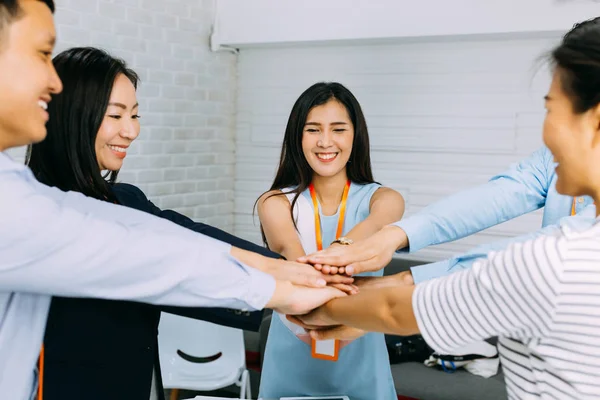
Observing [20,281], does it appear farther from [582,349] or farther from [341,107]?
[341,107]

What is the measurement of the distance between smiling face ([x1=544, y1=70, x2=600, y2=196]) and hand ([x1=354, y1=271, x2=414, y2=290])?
2.97 ft

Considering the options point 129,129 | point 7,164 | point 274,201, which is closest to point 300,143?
point 274,201

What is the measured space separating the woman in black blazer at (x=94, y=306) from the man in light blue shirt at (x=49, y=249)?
0.28 feet

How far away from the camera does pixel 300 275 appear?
1.90 m

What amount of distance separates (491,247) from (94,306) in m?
0.86

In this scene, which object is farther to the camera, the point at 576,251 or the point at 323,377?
the point at 323,377

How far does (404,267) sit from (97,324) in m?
3.26

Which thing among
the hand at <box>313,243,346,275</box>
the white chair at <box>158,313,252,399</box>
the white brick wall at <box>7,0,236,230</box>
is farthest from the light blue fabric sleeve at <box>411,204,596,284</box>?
the white brick wall at <box>7,0,236,230</box>

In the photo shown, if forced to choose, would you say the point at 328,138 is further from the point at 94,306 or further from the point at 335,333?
the point at 94,306

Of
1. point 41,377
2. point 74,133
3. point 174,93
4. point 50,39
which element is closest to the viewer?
point 50,39

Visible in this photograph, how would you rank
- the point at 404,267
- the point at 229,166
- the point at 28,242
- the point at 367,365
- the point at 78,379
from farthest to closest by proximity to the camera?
1. the point at 229,166
2. the point at 404,267
3. the point at 367,365
4. the point at 78,379
5. the point at 28,242

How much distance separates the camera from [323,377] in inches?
91.3

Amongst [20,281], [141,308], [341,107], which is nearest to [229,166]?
[341,107]

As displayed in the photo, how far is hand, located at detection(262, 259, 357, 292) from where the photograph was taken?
6.07ft
